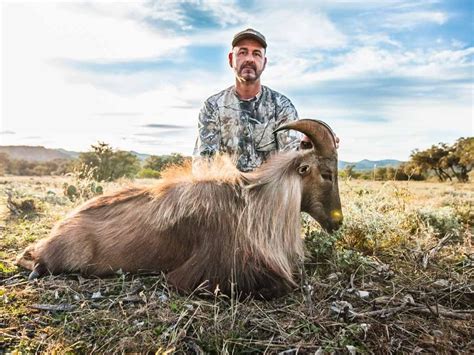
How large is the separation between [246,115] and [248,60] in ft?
2.64

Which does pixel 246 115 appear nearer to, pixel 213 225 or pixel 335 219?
pixel 335 219

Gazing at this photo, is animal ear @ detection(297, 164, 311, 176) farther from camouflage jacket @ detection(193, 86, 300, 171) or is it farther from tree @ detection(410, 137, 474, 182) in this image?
tree @ detection(410, 137, 474, 182)

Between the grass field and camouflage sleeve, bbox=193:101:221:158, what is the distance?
6.77ft

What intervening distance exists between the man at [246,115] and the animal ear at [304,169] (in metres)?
2.02

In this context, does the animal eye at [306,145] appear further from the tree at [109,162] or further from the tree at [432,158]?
the tree at [432,158]

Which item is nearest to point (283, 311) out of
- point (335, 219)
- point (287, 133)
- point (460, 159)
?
point (335, 219)

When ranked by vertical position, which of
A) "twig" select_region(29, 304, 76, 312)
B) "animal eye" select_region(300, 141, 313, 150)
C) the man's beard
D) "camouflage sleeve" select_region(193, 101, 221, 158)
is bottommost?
"twig" select_region(29, 304, 76, 312)

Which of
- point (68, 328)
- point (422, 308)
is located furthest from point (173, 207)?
point (422, 308)

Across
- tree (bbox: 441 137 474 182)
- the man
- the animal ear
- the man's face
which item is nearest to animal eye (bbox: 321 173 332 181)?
the animal ear

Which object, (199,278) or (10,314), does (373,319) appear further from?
(10,314)

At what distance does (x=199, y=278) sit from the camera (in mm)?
3801

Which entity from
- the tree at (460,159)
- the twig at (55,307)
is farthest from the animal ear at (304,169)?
the tree at (460,159)

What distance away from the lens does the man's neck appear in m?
6.59

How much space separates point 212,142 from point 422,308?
382 cm
